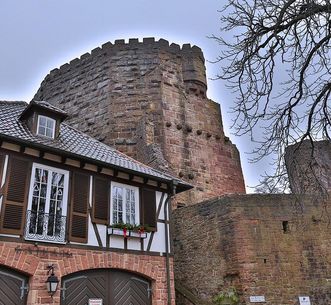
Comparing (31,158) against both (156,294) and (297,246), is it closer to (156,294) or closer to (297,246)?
(156,294)

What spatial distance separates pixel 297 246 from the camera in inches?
446

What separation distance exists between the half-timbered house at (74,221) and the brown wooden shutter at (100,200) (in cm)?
2

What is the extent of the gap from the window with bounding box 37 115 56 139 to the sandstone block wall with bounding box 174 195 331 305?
5.45 meters

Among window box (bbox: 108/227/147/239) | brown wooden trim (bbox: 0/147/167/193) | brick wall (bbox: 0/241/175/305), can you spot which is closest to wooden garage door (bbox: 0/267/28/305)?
brick wall (bbox: 0/241/175/305)

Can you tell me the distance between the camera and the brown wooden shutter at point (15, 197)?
7586mm

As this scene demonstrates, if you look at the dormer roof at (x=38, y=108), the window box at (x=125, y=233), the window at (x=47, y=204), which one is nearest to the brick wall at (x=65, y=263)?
the window at (x=47, y=204)

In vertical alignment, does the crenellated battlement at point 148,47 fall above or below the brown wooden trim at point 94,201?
above

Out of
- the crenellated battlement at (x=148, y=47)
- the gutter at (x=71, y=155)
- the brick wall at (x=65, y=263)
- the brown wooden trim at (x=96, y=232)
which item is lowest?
the brick wall at (x=65, y=263)

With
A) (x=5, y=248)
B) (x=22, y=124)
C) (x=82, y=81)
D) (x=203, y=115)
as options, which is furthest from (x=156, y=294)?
(x=82, y=81)

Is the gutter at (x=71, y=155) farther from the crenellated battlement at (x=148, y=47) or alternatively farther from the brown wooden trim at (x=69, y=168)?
the crenellated battlement at (x=148, y=47)

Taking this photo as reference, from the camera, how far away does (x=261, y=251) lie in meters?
11.0

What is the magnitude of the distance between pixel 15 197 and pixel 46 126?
2337mm

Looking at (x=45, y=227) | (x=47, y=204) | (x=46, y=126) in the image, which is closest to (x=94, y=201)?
(x=47, y=204)

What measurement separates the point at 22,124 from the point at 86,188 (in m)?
2.36
